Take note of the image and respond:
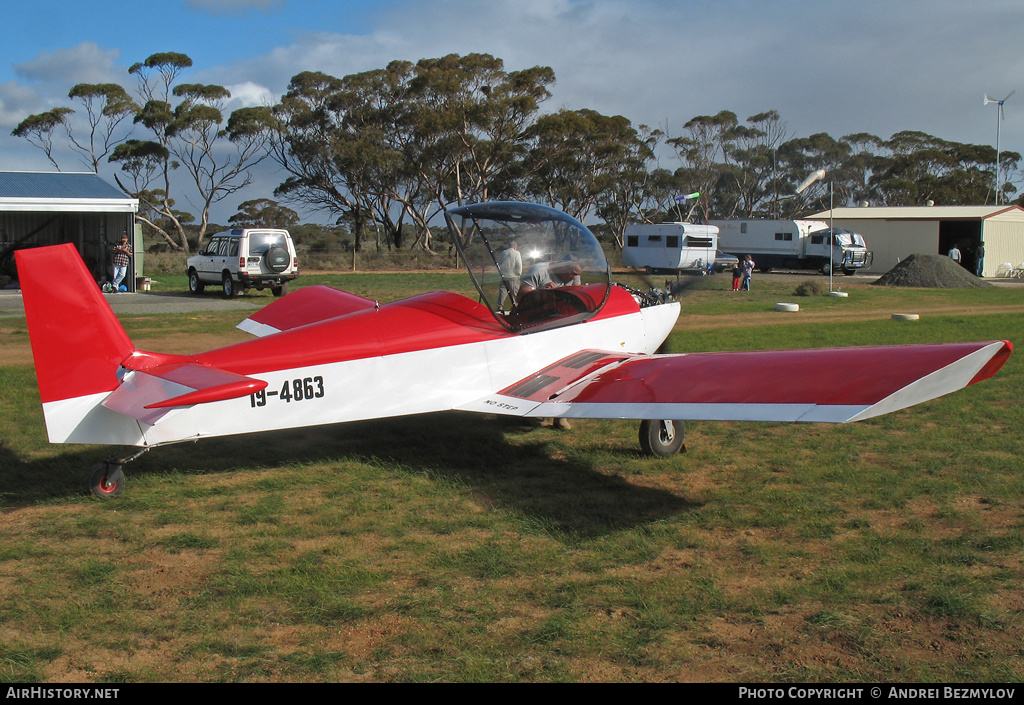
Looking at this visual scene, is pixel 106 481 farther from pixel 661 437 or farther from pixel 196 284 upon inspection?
pixel 196 284

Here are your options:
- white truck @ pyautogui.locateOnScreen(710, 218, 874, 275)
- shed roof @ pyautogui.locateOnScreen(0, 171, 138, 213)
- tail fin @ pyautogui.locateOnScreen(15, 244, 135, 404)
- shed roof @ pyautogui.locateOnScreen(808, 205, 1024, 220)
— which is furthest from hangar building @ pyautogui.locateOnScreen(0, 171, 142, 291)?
shed roof @ pyautogui.locateOnScreen(808, 205, 1024, 220)

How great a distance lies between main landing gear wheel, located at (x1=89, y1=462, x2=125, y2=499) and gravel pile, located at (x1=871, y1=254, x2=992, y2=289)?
30.5 m

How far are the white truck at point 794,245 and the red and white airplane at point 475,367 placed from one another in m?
36.7

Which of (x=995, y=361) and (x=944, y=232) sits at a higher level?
(x=944, y=232)

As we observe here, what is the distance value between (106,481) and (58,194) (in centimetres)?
2333

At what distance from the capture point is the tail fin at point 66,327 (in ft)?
15.7

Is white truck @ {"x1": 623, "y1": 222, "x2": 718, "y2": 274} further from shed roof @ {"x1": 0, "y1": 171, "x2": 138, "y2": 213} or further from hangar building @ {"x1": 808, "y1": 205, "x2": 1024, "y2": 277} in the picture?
shed roof @ {"x1": 0, "y1": 171, "x2": 138, "y2": 213}

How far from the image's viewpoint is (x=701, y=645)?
336cm

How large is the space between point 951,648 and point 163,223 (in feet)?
218

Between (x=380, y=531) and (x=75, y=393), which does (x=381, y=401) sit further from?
(x=75, y=393)

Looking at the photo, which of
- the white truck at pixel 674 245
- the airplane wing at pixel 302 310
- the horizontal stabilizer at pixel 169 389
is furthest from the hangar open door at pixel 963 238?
the horizontal stabilizer at pixel 169 389

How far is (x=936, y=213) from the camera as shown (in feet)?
146

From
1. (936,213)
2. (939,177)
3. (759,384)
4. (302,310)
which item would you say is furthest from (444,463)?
(939,177)

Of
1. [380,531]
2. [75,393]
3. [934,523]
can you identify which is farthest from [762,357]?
[75,393]
